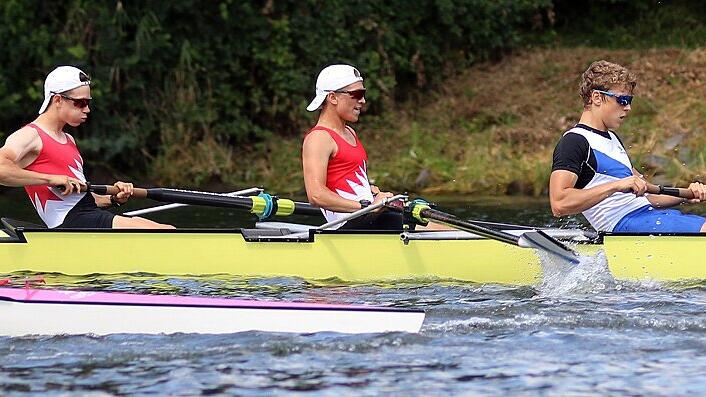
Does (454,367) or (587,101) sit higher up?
(587,101)

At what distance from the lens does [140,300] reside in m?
7.32

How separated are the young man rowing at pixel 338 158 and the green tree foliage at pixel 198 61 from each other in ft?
33.8

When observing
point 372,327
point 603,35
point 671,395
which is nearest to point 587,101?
point 372,327

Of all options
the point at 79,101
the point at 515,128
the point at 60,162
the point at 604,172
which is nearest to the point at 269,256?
the point at 60,162

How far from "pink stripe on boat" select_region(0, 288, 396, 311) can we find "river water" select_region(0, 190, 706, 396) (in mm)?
171

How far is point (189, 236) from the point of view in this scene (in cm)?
905

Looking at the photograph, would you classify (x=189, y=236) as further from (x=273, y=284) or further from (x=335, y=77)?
(x=335, y=77)

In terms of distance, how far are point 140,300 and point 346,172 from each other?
2.30 meters

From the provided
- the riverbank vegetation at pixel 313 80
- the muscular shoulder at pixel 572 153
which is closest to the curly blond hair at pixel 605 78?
the muscular shoulder at pixel 572 153

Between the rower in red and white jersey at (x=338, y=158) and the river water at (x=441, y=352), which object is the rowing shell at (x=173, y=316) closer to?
the river water at (x=441, y=352)

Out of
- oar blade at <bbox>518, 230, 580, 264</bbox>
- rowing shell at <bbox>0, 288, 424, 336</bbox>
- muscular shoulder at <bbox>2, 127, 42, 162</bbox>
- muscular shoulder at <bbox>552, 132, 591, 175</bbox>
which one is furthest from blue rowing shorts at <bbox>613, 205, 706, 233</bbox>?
muscular shoulder at <bbox>2, 127, 42, 162</bbox>

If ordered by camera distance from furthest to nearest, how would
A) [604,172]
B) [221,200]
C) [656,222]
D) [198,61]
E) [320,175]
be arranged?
1. [198,61]
2. [221,200]
3. [320,175]
4. [656,222]
5. [604,172]

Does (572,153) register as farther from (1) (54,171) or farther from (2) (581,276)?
(1) (54,171)

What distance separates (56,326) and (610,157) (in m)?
3.64
